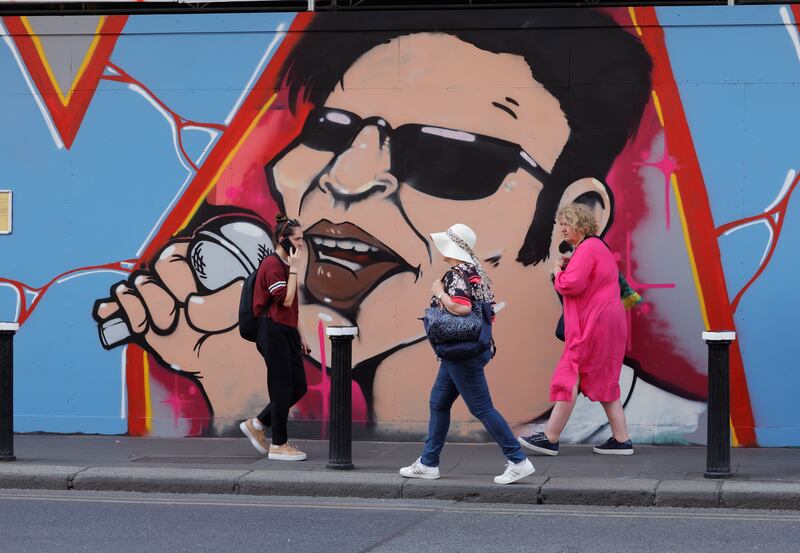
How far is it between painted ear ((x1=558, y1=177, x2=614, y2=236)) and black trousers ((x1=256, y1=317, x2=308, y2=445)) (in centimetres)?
243

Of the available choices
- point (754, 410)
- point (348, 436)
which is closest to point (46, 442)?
point (348, 436)

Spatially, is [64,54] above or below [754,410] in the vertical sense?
above

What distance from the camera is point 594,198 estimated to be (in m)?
9.98

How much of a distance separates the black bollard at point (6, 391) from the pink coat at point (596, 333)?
4.03 meters

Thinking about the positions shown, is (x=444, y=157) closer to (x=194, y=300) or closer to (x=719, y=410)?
(x=194, y=300)

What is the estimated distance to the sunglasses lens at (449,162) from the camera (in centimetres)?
1012

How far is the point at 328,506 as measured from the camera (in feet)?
26.5

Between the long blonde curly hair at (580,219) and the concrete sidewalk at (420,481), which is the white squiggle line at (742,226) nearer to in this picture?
the long blonde curly hair at (580,219)

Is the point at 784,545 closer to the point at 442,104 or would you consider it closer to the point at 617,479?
the point at 617,479

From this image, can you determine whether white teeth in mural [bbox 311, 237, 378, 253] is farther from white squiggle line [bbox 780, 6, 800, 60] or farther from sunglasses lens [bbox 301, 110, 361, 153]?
white squiggle line [bbox 780, 6, 800, 60]

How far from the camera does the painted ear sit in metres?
9.95

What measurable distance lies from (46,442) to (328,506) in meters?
3.27

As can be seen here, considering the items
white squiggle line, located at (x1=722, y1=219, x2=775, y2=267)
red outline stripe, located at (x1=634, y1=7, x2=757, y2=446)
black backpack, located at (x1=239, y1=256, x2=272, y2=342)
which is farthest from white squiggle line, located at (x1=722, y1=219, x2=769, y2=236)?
black backpack, located at (x1=239, y1=256, x2=272, y2=342)

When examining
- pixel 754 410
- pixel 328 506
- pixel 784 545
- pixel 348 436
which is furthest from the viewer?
pixel 754 410
